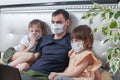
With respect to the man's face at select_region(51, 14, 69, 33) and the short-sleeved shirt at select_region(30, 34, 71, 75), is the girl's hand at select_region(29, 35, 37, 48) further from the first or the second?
the man's face at select_region(51, 14, 69, 33)

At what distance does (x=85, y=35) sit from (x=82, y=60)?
0.19 meters

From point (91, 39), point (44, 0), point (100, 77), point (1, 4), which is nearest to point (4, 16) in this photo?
point (1, 4)

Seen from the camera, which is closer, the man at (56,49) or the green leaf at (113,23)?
the green leaf at (113,23)

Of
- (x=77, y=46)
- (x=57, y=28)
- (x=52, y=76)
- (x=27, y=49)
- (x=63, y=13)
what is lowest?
(x=52, y=76)

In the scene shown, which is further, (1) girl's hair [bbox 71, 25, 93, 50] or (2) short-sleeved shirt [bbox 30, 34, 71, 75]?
(2) short-sleeved shirt [bbox 30, 34, 71, 75]

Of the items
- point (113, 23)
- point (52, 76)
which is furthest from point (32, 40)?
point (113, 23)

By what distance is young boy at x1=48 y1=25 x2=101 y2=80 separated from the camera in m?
1.67

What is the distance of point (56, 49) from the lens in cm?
200

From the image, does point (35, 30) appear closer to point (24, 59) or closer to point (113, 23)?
point (24, 59)

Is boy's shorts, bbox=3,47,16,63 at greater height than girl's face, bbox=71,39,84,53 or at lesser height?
lesser

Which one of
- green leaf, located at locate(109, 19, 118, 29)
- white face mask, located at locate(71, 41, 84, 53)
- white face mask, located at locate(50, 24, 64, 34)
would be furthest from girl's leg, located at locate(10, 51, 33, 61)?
green leaf, located at locate(109, 19, 118, 29)

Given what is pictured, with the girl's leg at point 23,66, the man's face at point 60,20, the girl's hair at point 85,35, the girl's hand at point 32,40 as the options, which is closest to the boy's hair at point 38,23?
the girl's hand at point 32,40

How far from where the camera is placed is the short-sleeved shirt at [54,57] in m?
1.94

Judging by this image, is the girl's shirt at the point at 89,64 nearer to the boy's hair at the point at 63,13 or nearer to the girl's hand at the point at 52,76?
the girl's hand at the point at 52,76
